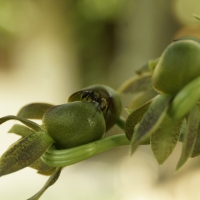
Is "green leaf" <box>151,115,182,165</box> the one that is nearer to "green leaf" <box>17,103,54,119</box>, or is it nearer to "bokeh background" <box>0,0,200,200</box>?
"green leaf" <box>17,103,54,119</box>

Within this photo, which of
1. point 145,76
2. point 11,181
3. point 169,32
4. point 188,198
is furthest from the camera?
point 169,32

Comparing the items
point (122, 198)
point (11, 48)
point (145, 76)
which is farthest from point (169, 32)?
point (145, 76)

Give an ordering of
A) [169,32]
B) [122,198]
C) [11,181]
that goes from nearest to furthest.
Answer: [122,198]
[11,181]
[169,32]

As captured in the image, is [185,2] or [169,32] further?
[169,32]

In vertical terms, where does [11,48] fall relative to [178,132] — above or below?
below

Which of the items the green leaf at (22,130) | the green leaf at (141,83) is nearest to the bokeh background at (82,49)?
the green leaf at (141,83)

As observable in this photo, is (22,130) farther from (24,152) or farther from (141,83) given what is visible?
(141,83)

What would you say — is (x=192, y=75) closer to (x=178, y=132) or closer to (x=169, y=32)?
(x=178, y=132)

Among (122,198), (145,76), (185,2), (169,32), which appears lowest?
(122,198)
